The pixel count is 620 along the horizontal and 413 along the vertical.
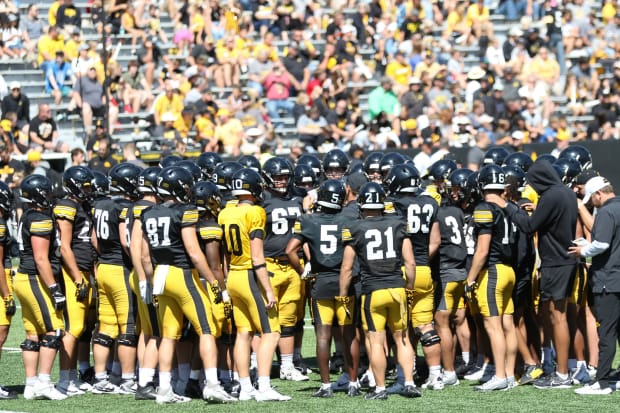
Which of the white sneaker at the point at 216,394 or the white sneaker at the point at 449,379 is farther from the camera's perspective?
the white sneaker at the point at 449,379

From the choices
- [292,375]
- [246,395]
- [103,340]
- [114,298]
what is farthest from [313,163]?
[246,395]

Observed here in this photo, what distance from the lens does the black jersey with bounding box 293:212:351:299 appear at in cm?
1106

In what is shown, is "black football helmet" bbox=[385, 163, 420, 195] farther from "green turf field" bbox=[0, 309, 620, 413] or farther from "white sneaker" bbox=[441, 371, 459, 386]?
"green turf field" bbox=[0, 309, 620, 413]

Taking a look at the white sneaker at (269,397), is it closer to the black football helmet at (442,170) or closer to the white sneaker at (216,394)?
the white sneaker at (216,394)

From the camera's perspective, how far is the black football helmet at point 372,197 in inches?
419

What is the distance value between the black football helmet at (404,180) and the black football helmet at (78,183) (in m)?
2.80

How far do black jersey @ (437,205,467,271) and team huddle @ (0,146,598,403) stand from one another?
0.04 ft

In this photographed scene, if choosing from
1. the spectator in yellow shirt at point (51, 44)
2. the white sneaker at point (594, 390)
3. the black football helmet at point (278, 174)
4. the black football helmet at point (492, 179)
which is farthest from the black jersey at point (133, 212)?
the spectator in yellow shirt at point (51, 44)

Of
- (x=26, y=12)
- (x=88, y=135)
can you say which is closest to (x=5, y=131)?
(x=88, y=135)

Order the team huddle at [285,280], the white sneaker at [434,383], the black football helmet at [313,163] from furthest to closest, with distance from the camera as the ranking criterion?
the black football helmet at [313,163]
the white sneaker at [434,383]
the team huddle at [285,280]

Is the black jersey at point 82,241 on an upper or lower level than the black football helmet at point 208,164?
lower

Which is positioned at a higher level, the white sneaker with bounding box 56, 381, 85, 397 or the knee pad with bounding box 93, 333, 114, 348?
the knee pad with bounding box 93, 333, 114, 348

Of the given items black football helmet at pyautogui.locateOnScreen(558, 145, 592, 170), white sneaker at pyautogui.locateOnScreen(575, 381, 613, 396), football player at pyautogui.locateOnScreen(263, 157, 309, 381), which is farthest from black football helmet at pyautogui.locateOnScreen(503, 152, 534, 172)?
white sneaker at pyautogui.locateOnScreen(575, 381, 613, 396)

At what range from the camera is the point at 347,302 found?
1095 cm
